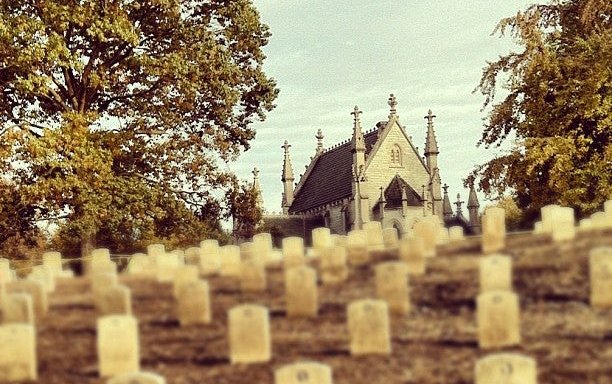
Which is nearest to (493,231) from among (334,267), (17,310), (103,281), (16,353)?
(334,267)

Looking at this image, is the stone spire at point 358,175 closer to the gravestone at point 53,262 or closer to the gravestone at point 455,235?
the gravestone at point 455,235

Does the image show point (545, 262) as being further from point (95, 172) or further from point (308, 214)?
point (308, 214)

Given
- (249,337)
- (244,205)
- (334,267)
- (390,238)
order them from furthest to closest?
(244,205) → (390,238) → (334,267) → (249,337)

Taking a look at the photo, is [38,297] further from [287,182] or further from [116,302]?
[287,182]

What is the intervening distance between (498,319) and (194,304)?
2924mm

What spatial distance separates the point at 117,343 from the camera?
19.9ft

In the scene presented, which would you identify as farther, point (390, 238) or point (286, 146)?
point (286, 146)

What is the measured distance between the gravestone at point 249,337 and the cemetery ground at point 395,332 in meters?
0.09

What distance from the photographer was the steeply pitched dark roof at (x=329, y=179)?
184ft

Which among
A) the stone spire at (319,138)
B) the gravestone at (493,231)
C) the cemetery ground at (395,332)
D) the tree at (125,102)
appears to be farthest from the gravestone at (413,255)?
the stone spire at (319,138)

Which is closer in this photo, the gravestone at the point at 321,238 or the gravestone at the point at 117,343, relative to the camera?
the gravestone at the point at 117,343

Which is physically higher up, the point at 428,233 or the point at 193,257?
the point at 428,233

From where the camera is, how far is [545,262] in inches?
317

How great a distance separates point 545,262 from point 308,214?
51.0 m
